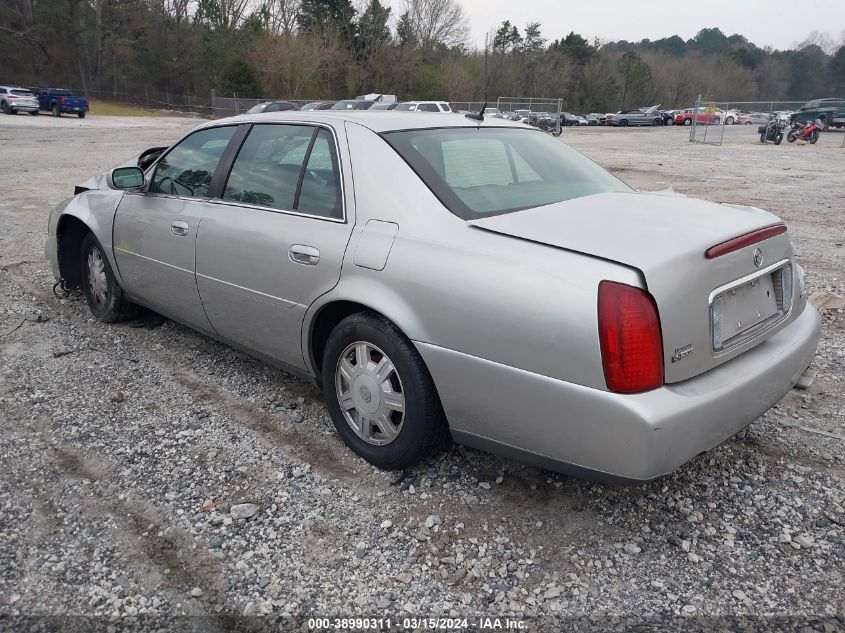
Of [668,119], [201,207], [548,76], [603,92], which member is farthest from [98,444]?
[603,92]

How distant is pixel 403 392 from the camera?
2.85 meters

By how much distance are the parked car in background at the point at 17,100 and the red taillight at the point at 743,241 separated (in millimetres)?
43674

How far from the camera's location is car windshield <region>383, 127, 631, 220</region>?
293 centimetres

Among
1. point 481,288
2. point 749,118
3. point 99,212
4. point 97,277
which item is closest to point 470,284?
point 481,288

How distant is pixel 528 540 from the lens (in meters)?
2.64

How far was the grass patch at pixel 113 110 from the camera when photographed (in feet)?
164

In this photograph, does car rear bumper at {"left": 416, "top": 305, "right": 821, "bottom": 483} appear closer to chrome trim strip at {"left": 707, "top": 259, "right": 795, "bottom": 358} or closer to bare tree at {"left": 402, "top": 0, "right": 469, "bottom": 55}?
chrome trim strip at {"left": 707, "top": 259, "right": 795, "bottom": 358}

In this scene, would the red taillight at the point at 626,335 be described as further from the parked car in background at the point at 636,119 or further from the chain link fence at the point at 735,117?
the parked car in background at the point at 636,119

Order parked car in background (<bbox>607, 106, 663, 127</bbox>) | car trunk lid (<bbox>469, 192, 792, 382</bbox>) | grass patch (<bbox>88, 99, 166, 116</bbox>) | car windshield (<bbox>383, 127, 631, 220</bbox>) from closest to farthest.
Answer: car trunk lid (<bbox>469, 192, 792, 382</bbox>), car windshield (<bbox>383, 127, 631, 220</bbox>), grass patch (<bbox>88, 99, 166, 116</bbox>), parked car in background (<bbox>607, 106, 663, 127</bbox>)

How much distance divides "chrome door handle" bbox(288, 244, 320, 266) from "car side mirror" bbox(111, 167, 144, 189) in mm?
1606

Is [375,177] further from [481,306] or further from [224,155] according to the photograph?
[224,155]

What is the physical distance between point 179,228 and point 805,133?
28744mm

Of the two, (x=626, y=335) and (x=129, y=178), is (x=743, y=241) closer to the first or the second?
(x=626, y=335)

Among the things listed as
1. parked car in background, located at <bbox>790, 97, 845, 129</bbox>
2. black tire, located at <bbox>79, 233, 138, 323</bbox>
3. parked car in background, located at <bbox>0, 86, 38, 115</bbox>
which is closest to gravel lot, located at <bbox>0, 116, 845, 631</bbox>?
Answer: black tire, located at <bbox>79, 233, 138, 323</bbox>
